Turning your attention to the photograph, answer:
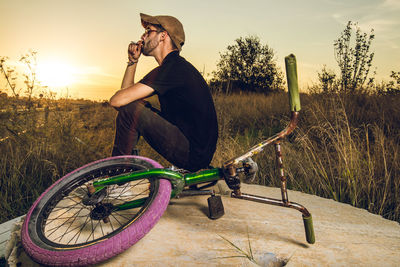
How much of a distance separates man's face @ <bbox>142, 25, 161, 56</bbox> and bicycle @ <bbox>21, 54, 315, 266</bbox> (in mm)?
1046

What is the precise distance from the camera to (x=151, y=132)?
215 cm

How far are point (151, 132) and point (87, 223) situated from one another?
32.7 inches

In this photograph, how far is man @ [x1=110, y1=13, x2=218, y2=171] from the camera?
2.08 metres

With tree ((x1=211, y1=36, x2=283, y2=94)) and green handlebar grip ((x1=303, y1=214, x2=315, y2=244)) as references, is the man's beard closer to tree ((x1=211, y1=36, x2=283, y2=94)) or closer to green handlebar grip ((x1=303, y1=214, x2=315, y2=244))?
green handlebar grip ((x1=303, y1=214, x2=315, y2=244))

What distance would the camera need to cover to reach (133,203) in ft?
5.94

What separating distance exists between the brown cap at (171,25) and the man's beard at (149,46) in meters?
0.16

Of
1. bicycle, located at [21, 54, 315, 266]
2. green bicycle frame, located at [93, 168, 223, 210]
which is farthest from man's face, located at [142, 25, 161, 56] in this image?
green bicycle frame, located at [93, 168, 223, 210]

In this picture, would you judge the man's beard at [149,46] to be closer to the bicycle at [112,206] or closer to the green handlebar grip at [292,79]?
the bicycle at [112,206]

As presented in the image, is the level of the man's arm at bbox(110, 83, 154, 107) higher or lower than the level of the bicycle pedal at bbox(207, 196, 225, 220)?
higher

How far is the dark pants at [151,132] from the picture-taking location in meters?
2.14

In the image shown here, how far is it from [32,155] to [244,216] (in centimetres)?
266

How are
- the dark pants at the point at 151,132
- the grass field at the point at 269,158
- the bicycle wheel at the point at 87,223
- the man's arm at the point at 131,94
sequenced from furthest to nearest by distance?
the grass field at the point at 269,158, the dark pants at the point at 151,132, the man's arm at the point at 131,94, the bicycle wheel at the point at 87,223

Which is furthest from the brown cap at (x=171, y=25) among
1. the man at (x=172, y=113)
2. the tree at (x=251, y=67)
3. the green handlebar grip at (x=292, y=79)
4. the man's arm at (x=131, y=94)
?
the tree at (x=251, y=67)

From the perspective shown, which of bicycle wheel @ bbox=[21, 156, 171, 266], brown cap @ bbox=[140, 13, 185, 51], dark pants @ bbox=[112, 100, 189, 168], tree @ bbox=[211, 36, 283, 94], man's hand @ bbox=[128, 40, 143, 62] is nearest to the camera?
bicycle wheel @ bbox=[21, 156, 171, 266]
